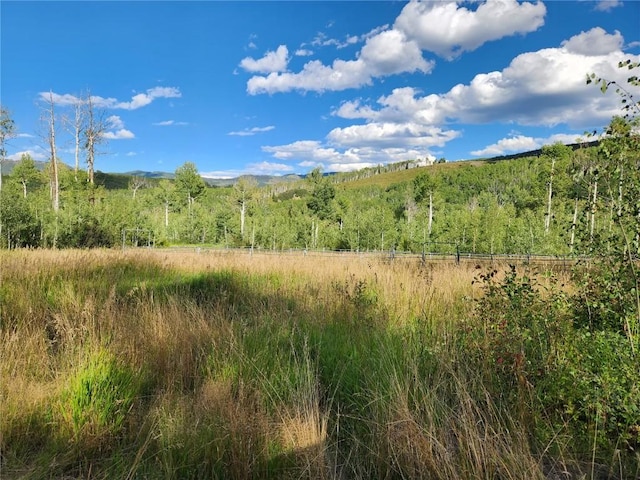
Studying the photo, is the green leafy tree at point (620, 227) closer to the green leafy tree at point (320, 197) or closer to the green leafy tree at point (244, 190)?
the green leafy tree at point (244, 190)

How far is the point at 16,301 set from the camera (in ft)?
15.2

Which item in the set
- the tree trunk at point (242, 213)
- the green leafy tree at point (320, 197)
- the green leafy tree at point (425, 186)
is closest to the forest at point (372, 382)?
the tree trunk at point (242, 213)

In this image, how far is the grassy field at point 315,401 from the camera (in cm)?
193

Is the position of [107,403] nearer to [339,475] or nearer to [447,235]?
[339,475]

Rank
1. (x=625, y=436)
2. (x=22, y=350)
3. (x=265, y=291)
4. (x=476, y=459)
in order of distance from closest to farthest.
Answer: (x=476, y=459) < (x=625, y=436) < (x=22, y=350) < (x=265, y=291)

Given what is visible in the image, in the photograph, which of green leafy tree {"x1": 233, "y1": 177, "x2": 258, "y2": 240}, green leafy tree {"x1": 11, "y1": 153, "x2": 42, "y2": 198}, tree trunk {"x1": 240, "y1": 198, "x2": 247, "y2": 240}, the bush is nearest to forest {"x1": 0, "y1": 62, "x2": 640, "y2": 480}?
the bush

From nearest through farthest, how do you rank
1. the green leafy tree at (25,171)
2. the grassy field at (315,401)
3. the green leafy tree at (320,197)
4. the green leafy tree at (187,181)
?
the grassy field at (315,401), the green leafy tree at (25,171), the green leafy tree at (320,197), the green leafy tree at (187,181)

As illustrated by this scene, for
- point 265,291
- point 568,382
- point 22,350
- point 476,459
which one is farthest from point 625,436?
point 265,291

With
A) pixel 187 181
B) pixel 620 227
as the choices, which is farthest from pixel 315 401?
pixel 187 181

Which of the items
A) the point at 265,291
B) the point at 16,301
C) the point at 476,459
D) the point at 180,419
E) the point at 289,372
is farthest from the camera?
the point at 265,291

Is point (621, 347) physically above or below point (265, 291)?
above

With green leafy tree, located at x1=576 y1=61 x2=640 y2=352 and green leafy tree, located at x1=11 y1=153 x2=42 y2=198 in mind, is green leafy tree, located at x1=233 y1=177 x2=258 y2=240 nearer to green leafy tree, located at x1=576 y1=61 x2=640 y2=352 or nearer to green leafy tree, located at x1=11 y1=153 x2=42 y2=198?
green leafy tree, located at x1=11 y1=153 x2=42 y2=198

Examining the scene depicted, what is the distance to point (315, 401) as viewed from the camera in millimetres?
2289

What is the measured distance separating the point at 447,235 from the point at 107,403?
1636 inches
